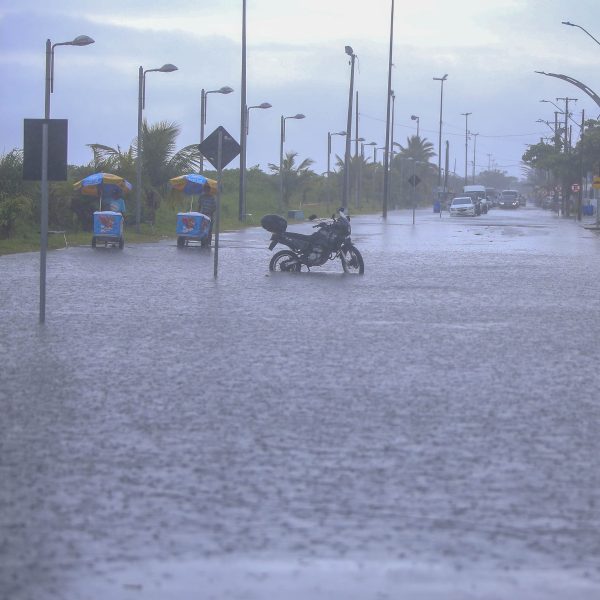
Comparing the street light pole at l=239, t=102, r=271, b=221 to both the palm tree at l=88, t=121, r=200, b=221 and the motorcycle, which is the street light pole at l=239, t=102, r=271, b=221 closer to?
the palm tree at l=88, t=121, r=200, b=221

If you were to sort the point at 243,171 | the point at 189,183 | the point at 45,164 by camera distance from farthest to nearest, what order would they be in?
the point at 243,171, the point at 189,183, the point at 45,164

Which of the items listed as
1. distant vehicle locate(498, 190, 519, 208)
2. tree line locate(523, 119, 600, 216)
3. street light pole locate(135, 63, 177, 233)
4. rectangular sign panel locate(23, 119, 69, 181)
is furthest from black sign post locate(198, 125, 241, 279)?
distant vehicle locate(498, 190, 519, 208)

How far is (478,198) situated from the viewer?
10550 cm

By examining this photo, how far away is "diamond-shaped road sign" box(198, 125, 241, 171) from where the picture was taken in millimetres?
24156

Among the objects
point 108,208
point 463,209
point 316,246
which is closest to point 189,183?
point 108,208

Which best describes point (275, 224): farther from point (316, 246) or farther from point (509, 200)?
point (509, 200)

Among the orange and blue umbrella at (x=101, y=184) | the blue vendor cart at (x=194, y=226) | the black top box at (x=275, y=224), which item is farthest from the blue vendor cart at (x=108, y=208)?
the black top box at (x=275, y=224)

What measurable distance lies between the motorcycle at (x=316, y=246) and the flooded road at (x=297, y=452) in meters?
7.32

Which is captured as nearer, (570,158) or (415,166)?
(570,158)

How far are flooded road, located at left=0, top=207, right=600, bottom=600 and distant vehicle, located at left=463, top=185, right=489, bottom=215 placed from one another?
8193 cm

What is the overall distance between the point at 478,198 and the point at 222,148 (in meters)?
82.7

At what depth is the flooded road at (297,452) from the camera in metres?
5.52

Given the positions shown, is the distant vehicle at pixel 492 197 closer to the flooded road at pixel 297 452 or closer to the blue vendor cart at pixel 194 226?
the blue vendor cart at pixel 194 226

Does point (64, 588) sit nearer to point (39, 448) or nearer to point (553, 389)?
point (39, 448)
